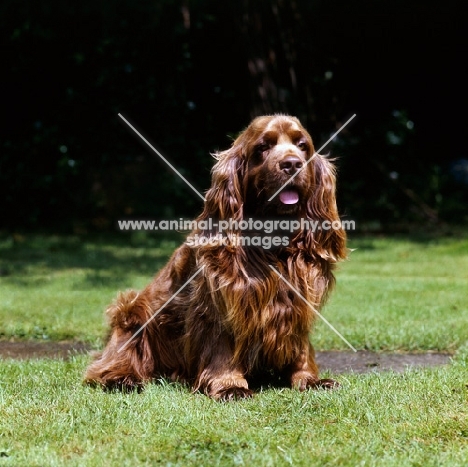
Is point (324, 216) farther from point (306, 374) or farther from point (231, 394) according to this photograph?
point (231, 394)

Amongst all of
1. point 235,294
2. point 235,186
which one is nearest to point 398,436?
point 235,294

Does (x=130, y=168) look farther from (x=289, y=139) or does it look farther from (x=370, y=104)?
(x=289, y=139)

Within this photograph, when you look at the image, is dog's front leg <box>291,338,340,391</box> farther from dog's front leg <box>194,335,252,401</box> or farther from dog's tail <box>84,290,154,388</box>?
dog's tail <box>84,290,154,388</box>

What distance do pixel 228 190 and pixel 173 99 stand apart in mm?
8068

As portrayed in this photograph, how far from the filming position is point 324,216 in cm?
426

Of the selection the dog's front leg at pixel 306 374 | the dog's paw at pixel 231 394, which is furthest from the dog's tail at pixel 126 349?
the dog's front leg at pixel 306 374

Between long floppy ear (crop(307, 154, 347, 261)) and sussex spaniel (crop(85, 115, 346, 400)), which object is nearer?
sussex spaniel (crop(85, 115, 346, 400))

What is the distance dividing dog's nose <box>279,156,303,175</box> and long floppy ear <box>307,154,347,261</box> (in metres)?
0.30

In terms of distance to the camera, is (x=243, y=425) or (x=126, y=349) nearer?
(x=243, y=425)

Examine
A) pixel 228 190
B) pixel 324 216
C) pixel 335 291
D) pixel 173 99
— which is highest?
pixel 173 99

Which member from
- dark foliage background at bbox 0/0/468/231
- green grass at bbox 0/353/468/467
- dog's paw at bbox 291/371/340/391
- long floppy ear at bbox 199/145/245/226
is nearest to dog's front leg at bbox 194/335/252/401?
green grass at bbox 0/353/468/467

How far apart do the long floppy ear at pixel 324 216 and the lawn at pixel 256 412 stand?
0.72 metres

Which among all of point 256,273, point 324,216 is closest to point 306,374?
Result: point 256,273

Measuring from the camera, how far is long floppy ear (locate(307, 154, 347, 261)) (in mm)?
4238
